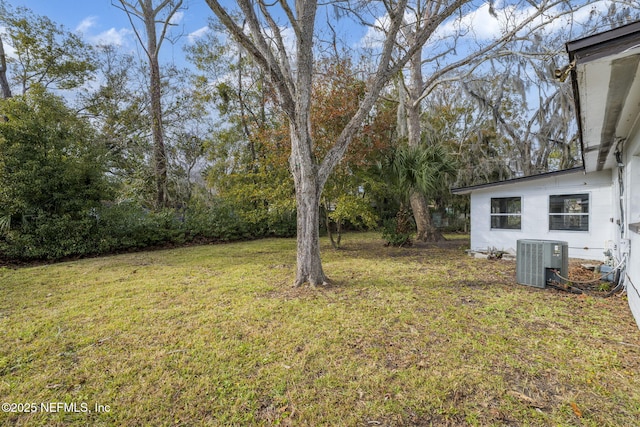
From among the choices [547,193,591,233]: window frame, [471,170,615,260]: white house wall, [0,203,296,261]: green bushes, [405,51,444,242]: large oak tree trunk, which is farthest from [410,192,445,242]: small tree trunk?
[0,203,296,261]: green bushes

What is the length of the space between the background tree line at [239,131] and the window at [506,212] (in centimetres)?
172

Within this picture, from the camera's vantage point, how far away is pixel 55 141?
291 inches

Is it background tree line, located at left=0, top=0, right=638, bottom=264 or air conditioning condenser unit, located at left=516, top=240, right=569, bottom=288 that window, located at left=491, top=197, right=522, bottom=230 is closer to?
background tree line, located at left=0, top=0, right=638, bottom=264

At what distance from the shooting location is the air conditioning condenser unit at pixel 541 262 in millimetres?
4461

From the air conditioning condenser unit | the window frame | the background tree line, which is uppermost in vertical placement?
the background tree line

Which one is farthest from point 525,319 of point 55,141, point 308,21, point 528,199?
point 55,141

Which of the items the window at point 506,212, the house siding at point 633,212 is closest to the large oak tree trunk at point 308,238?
the house siding at point 633,212

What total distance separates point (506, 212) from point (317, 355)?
25.1 ft

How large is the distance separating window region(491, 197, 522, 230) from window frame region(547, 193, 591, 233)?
2.24ft

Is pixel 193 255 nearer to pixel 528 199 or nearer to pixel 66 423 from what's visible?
pixel 66 423

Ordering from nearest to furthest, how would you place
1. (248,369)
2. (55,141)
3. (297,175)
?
(248,369) < (297,175) < (55,141)

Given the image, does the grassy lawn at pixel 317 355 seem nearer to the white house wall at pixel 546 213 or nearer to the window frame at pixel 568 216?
the white house wall at pixel 546 213

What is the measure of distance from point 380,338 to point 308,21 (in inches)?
171

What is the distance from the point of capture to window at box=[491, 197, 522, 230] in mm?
7820
